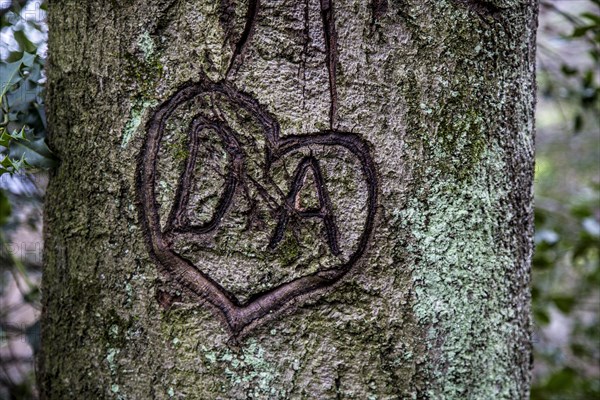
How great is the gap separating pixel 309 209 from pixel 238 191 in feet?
0.35

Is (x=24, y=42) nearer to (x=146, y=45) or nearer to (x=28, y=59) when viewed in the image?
(x=28, y=59)

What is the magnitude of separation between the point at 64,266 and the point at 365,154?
1.71 ft

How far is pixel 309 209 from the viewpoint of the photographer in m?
0.84

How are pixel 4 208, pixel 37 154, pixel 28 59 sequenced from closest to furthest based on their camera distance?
pixel 37 154 < pixel 28 59 < pixel 4 208

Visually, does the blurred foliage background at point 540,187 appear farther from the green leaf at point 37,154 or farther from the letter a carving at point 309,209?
the letter a carving at point 309,209

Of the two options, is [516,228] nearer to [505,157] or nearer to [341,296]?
[505,157]

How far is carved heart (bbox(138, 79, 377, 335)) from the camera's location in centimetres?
84

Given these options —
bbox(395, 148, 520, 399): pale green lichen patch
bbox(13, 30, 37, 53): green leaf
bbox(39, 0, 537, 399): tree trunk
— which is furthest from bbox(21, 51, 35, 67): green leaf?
bbox(395, 148, 520, 399): pale green lichen patch

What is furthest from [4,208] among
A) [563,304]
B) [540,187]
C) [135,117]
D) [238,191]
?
[540,187]

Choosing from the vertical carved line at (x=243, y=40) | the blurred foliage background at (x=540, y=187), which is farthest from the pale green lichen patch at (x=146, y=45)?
the blurred foliage background at (x=540, y=187)

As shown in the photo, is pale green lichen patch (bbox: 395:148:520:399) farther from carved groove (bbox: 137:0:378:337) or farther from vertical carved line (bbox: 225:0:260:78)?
vertical carved line (bbox: 225:0:260:78)

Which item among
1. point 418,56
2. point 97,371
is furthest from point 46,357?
point 418,56

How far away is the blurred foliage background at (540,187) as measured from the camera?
1.06m

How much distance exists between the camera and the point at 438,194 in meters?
0.85
